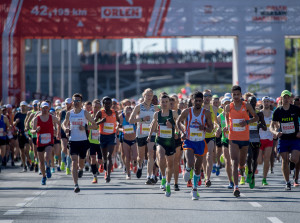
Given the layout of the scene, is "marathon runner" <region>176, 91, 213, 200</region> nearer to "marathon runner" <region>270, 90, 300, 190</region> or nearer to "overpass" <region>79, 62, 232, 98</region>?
"marathon runner" <region>270, 90, 300, 190</region>

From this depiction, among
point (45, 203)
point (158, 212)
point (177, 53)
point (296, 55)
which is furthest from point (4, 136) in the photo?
point (296, 55)

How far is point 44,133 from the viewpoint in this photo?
54.1 ft

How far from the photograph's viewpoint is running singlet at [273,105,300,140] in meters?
14.7

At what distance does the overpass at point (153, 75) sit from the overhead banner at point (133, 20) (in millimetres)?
47134

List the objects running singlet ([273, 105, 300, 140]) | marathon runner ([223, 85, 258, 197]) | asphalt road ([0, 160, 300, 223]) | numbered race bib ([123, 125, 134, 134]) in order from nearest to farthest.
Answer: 1. asphalt road ([0, 160, 300, 223])
2. marathon runner ([223, 85, 258, 197])
3. running singlet ([273, 105, 300, 140])
4. numbered race bib ([123, 125, 134, 134])

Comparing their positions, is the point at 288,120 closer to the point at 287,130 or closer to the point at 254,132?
the point at 287,130

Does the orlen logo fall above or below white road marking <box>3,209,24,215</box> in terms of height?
above

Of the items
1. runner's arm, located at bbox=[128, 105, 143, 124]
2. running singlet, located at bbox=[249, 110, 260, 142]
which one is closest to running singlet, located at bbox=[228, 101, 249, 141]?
running singlet, located at bbox=[249, 110, 260, 142]

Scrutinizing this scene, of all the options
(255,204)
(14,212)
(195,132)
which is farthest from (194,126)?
(14,212)

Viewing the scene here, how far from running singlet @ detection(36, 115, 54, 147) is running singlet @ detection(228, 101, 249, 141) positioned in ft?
14.7

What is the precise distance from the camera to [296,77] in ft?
294

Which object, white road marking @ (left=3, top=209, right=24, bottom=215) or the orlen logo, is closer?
white road marking @ (left=3, top=209, right=24, bottom=215)

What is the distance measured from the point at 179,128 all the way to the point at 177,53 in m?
67.9

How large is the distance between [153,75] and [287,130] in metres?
79.9
